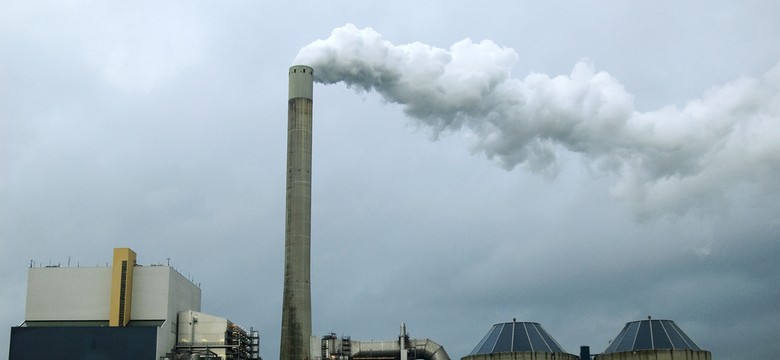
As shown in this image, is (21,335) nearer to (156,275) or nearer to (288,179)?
(156,275)

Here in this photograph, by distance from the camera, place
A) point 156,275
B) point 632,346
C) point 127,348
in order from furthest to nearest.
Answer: point 156,275
point 127,348
point 632,346

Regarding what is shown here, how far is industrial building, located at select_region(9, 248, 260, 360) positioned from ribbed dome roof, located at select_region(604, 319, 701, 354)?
38508mm

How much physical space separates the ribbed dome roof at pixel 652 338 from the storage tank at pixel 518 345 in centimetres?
365

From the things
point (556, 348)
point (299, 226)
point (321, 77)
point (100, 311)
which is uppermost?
point (321, 77)

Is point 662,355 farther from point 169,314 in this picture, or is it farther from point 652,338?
point 169,314

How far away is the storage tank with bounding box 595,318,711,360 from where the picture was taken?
61469mm

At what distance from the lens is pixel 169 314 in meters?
84.1

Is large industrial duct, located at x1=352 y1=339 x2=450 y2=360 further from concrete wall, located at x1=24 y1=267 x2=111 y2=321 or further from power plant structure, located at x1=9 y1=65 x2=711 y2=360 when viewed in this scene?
concrete wall, located at x1=24 y1=267 x2=111 y2=321

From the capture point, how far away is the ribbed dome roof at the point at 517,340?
62.6m

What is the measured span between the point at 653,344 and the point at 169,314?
44002 mm

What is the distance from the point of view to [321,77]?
85.4 metres

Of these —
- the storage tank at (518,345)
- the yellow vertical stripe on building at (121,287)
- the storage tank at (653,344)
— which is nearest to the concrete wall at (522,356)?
the storage tank at (518,345)

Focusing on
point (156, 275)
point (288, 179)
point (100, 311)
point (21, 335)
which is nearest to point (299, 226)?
point (288, 179)

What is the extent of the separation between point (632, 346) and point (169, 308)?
42.6 m
